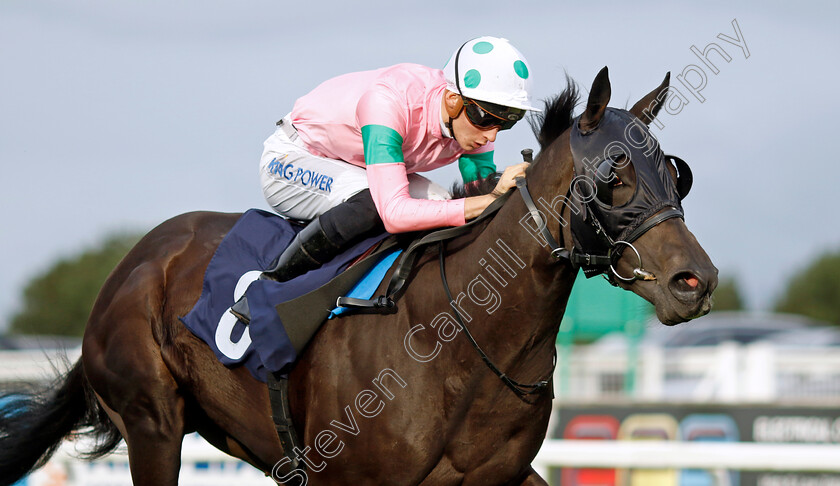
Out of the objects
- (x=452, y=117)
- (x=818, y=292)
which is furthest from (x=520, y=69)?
(x=818, y=292)

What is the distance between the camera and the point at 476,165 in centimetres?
423

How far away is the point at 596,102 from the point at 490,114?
1.83 ft

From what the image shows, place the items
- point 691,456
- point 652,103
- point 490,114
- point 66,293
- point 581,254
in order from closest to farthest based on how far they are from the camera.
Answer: point 581,254
point 652,103
point 490,114
point 691,456
point 66,293

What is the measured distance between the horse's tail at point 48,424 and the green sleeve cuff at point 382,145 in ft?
7.45

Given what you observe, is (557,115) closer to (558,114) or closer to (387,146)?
(558,114)

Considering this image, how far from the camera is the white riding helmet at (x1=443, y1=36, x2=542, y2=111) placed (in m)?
3.40

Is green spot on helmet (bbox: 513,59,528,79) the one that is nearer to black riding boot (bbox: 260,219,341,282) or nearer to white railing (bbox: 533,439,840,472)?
black riding boot (bbox: 260,219,341,282)

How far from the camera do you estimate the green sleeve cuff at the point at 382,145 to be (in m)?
3.38

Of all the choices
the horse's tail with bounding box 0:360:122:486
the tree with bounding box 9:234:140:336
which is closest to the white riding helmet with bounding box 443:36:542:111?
the horse's tail with bounding box 0:360:122:486

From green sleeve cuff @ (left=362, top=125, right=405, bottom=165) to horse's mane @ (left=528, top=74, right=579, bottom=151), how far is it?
0.54m

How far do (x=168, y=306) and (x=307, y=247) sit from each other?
2.73 ft

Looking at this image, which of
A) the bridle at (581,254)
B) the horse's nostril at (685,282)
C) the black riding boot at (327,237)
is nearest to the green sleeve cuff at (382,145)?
the black riding boot at (327,237)

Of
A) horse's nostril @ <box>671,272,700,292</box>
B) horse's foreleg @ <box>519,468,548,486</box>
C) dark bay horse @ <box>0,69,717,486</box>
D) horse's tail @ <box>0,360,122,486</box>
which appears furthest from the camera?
horse's tail @ <box>0,360,122,486</box>

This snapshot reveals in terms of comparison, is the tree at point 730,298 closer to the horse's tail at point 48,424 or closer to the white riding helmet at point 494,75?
the horse's tail at point 48,424
